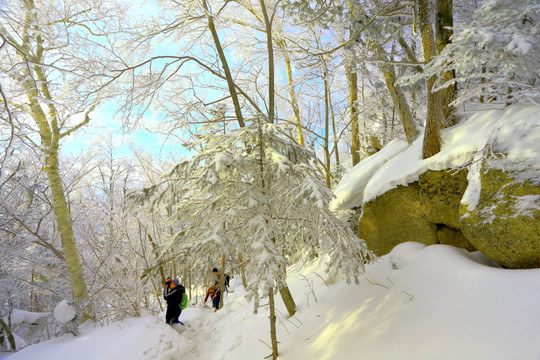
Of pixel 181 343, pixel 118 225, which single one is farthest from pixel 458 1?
pixel 118 225

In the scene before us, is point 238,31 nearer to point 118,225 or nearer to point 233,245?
point 233,245

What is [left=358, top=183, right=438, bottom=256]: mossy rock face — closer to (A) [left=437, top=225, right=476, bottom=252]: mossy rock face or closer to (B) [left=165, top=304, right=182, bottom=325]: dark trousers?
(A) [left=437, top=225, right=476, bottom=252]: mossy rock face

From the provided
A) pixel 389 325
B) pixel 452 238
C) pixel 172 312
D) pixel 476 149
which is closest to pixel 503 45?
pixel 476 149

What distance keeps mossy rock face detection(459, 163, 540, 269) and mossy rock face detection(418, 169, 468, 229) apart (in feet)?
2.39

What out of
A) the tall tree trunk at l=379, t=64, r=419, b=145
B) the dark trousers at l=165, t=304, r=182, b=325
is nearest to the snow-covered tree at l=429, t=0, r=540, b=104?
the tall tree trunk at l=379, t=64, r=419, b=145

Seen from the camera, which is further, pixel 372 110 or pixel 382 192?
pixel 372 110

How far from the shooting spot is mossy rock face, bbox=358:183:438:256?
477cm

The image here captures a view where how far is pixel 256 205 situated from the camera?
367cm

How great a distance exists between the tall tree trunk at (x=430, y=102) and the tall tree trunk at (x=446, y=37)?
0.27 m

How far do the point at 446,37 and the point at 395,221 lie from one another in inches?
151

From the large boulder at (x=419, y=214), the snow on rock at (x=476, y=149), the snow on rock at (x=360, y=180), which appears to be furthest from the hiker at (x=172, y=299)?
the snow on rock at (x=476, y=149)

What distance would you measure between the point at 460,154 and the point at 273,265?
3.68 meters

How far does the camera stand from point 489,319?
2.53 metres

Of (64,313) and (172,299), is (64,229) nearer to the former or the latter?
(64,313)
